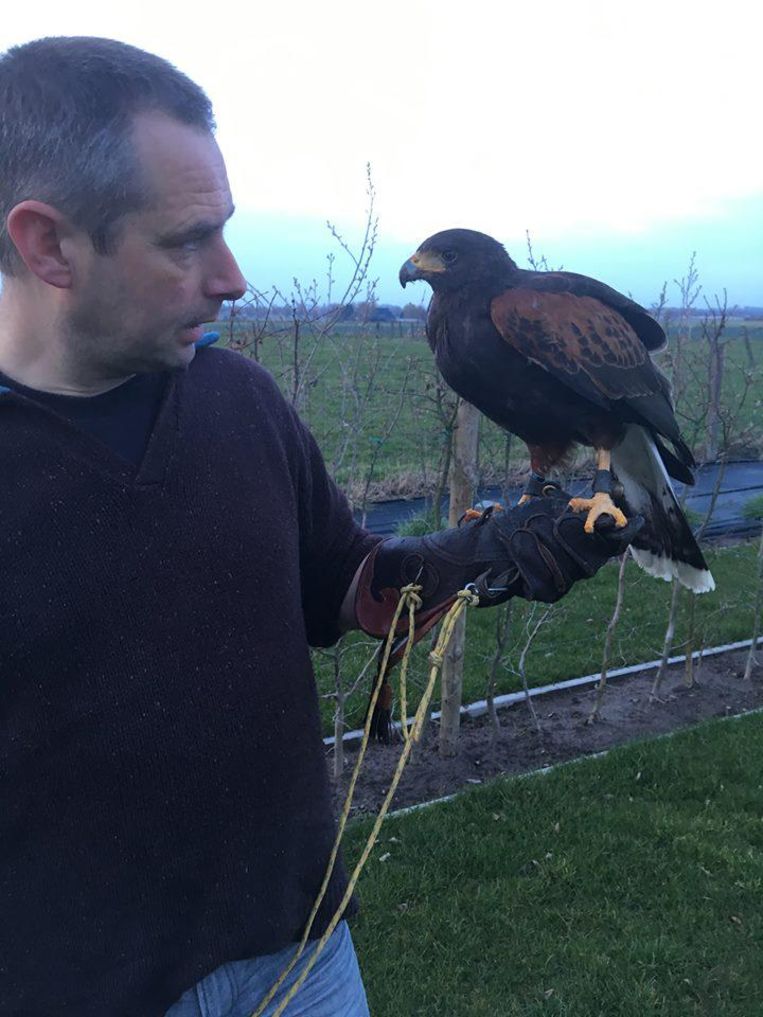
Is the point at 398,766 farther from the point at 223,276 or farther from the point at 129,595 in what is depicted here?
the point at 223,276

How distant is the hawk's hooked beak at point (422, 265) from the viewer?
303cm

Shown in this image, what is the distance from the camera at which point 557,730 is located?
5.28m

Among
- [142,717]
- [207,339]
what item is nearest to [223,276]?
[207,339]

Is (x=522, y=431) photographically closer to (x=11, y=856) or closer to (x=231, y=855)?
(x=231, y=855)

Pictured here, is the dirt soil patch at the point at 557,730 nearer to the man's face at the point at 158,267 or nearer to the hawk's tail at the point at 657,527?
the hawk's tail at the point at 657,527

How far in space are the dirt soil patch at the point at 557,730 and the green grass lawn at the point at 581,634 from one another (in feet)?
0.77

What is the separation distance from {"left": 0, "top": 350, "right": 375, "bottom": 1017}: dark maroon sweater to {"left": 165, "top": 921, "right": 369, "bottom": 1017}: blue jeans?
62mm

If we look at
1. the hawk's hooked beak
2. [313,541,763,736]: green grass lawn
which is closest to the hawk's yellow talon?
the hawk's hooked beak

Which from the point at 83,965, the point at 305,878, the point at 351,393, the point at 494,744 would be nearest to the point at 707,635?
the point at 494,744

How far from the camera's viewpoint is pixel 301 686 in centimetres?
171

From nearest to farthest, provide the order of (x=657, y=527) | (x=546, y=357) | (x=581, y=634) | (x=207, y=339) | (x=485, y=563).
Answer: (x=207, y=339) → (x=485, y=563) → (x=546, y=357) → (x=657, y=527) → (x=581, y=634)

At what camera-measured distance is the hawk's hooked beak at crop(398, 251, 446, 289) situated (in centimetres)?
303

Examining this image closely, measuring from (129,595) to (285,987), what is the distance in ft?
2.80

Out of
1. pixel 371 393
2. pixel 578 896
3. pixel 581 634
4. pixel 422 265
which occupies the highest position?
pixel 422 265
